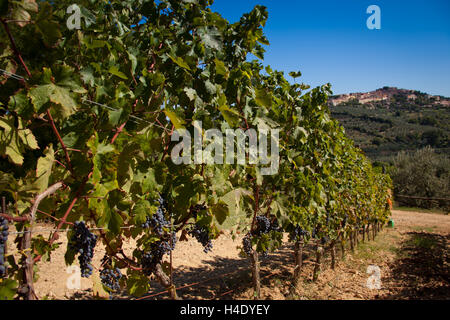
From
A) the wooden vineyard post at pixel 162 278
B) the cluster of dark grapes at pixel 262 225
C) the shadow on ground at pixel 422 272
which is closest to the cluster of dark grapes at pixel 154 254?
the wooden vineyard post at pixel 162 278

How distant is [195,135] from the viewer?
1.81 meters

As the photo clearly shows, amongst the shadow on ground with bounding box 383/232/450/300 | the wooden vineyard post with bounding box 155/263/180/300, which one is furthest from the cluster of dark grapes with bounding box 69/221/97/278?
the shadow on ground with bounding box 383/232/450/300

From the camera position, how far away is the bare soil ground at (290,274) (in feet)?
15.0

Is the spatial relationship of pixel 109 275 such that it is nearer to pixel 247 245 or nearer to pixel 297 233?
pixel 247 245

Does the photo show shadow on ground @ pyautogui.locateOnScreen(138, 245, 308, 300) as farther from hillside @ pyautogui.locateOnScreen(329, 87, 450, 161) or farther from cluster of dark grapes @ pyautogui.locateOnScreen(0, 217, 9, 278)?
hillside @ pyautogui.locateOnScreen(329, 87, 450, 161)

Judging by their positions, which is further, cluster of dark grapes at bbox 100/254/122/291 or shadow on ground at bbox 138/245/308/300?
shadow on ground at bbox 138/245/308/300

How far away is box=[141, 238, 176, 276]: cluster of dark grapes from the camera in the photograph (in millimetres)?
1956

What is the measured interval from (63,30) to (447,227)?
14.8 meters

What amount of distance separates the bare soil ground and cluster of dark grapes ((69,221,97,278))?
1697 mm

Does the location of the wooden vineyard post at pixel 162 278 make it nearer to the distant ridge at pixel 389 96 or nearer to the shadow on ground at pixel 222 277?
the shadow on ground at pixel 222 277

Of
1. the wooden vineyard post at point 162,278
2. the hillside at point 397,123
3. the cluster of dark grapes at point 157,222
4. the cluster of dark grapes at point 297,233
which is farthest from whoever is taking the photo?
the hillside at point 397,123

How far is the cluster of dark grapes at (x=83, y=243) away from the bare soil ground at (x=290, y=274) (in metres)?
1.70

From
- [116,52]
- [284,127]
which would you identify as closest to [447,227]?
[284,127]
